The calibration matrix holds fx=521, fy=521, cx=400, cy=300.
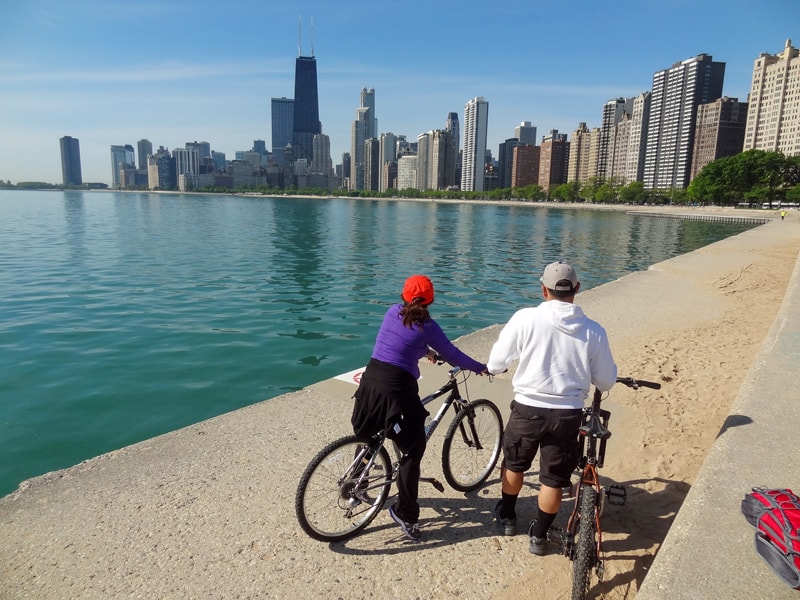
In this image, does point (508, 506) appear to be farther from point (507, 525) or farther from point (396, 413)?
point (396, 413)

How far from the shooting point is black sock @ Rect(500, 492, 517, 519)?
4086 mm

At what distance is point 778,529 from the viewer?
3.09m

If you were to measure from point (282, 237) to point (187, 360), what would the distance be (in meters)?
34.3

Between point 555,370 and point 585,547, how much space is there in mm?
1106

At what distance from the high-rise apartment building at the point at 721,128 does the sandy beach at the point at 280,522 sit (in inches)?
7956

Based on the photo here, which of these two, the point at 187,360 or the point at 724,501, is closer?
the point at 724,501

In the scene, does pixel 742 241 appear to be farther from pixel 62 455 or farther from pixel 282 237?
pixel 62 455

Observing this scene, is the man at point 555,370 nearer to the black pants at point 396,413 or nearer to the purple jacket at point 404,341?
the purple jacket at point 404,341

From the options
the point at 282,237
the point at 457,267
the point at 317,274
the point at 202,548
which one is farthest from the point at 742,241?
the point at 202,548

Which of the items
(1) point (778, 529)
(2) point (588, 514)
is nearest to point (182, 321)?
(2) point (588, 514)

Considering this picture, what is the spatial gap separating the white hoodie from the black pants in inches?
30.6

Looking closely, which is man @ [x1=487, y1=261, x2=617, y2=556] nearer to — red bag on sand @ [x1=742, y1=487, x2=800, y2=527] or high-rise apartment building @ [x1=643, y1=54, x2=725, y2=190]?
red bag on sand @ [x1=742, y1=487, x2=800, y2=527]

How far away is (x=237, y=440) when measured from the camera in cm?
564

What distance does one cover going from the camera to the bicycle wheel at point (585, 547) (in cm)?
325
